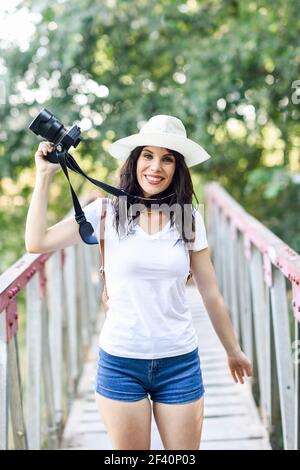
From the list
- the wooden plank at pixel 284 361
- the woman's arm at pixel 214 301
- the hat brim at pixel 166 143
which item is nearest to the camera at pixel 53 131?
the hat brim at pixel 166 143

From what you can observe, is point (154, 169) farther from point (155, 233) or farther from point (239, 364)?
point (239, 364)

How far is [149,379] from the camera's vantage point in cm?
151

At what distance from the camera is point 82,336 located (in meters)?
4.06

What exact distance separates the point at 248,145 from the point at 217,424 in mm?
4544

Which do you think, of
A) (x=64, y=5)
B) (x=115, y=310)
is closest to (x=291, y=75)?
(x=64, y=5)

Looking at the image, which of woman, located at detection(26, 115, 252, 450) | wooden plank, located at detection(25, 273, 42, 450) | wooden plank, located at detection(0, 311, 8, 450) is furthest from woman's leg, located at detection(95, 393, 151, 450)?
wooden plank, located at detection(25, 273, 42, 450)

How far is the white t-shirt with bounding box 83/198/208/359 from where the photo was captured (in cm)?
150

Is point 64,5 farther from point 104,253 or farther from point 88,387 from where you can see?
point 104,253

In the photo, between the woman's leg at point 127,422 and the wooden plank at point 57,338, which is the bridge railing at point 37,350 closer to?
the wooden plank at point 57,338

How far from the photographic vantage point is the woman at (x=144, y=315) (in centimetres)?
150

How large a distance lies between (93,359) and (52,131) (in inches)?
99.2

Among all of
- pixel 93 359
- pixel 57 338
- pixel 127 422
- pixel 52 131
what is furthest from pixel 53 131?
pixel 93 359

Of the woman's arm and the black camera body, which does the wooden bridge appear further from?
the black camera body

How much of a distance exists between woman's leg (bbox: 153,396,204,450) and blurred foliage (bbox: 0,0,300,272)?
3.32 metres
